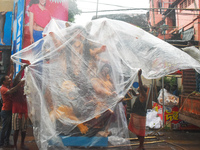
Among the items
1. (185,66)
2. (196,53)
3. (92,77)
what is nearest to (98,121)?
(92,77)

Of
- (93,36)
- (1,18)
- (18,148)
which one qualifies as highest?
(1,18)

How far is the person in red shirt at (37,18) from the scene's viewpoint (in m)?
6.57

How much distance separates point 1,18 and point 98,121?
7.40 meters

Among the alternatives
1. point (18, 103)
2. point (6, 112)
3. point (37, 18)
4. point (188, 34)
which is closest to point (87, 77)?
point (18, 103)

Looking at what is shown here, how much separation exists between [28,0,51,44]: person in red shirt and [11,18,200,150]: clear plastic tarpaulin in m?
2.86

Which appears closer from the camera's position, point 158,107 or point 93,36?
point 93,36

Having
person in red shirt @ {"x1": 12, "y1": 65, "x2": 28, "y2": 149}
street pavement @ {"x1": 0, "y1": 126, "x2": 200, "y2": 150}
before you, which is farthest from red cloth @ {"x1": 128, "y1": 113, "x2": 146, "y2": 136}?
person in red shirt @ {"x1": 12, "y1": 65, "x2": 28, "y2": 149}

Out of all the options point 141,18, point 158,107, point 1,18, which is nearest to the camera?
point 158,107

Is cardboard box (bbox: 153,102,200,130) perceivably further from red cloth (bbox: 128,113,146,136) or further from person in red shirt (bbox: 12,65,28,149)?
person in red shirt (bbox: 12,65,28,149)

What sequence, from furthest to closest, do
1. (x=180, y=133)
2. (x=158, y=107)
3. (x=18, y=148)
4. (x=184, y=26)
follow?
(x=184, y=26) → (x=158, y=107) → (x=180, y=133) → (x=18, y=148)

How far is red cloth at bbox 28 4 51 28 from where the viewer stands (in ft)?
21.8

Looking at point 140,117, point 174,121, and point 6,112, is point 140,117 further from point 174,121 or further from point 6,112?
point 6,112

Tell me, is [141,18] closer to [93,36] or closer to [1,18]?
[1,18]

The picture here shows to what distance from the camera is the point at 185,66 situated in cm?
359
